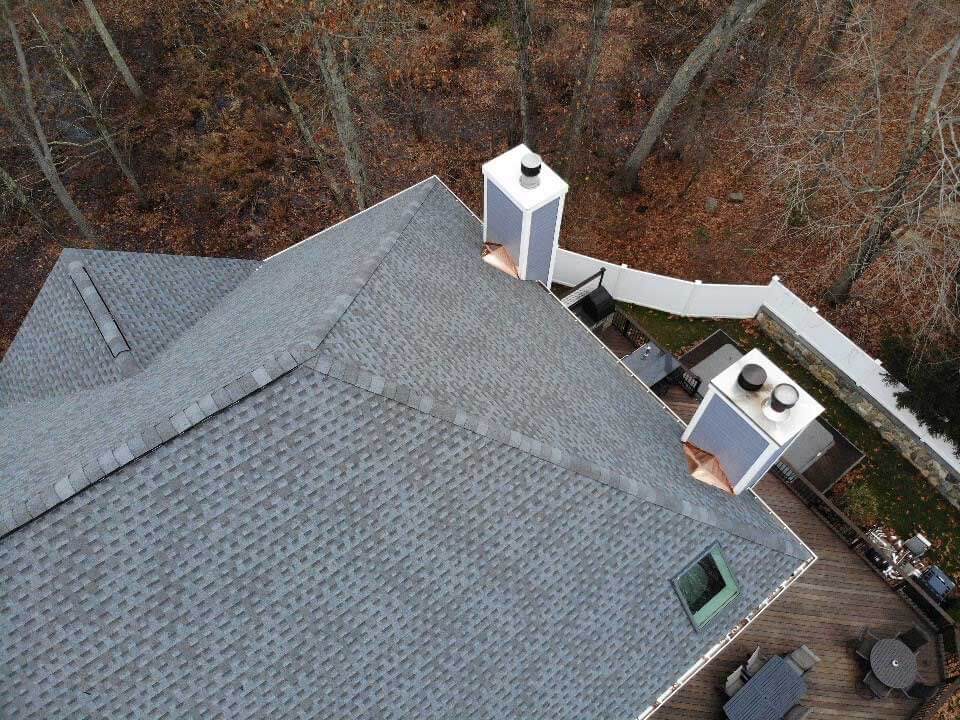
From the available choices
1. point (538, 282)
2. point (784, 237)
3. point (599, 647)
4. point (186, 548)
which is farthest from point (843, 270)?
point (186, 548)

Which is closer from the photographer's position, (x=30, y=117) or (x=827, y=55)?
(x=30, y=117)

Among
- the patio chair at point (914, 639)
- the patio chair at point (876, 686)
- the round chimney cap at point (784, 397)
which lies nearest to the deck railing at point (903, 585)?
the patio chair at point (914, 639)

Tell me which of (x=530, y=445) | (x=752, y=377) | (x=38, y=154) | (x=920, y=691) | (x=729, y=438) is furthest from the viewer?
(x=38, y=154)

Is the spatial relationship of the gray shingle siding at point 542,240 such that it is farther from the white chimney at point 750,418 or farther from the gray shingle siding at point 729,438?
the gray shingle siding at point 729,438

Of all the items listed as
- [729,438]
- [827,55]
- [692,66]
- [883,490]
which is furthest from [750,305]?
[729,438]

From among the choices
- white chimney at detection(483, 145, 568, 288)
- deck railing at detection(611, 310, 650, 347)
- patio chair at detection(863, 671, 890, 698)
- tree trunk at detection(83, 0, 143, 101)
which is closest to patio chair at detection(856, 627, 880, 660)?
patio chair at detection(863, 671, 890, 698)

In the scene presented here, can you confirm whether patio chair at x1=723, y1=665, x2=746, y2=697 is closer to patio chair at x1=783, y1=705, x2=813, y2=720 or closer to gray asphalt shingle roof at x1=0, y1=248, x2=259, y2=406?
patio chair at x1=783, y1=705, x2=813, y2=720

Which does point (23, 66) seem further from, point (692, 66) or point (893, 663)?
point (893, 663)

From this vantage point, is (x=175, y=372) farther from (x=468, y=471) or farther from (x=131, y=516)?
(x=468, y=471)
